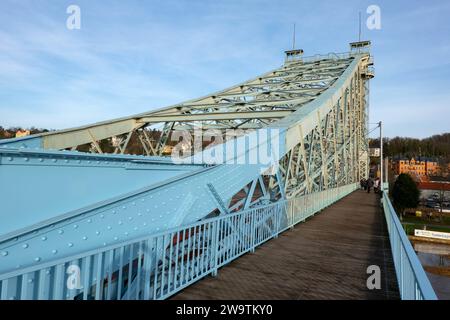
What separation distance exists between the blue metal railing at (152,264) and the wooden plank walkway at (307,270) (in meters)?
0.23

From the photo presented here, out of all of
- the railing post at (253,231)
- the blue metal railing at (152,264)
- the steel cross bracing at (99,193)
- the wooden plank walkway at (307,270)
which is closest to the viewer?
the blue metal railing at (152,264)

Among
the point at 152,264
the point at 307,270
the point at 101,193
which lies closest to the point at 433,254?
the point at 307,270

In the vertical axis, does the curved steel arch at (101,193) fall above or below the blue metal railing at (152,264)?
above

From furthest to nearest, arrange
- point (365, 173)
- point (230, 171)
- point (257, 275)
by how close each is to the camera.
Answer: point (365, 173) → point (230, 171) → point (257, 275)

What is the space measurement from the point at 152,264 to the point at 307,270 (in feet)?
8.88

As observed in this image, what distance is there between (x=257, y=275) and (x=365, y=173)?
4304 cm

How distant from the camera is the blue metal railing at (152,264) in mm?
2698

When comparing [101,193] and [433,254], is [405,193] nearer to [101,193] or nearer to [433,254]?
[433,254]

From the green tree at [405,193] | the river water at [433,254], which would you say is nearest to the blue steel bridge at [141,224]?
the river water at [433,254]

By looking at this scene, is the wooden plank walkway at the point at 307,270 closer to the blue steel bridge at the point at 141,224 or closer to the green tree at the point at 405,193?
the blue steel bridge at the point at 141,224

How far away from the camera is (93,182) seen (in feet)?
12.9

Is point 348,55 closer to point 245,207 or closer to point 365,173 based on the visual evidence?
point 365,173

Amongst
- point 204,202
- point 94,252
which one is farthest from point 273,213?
point 94,252

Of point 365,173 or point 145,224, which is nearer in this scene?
A: point 145,224
